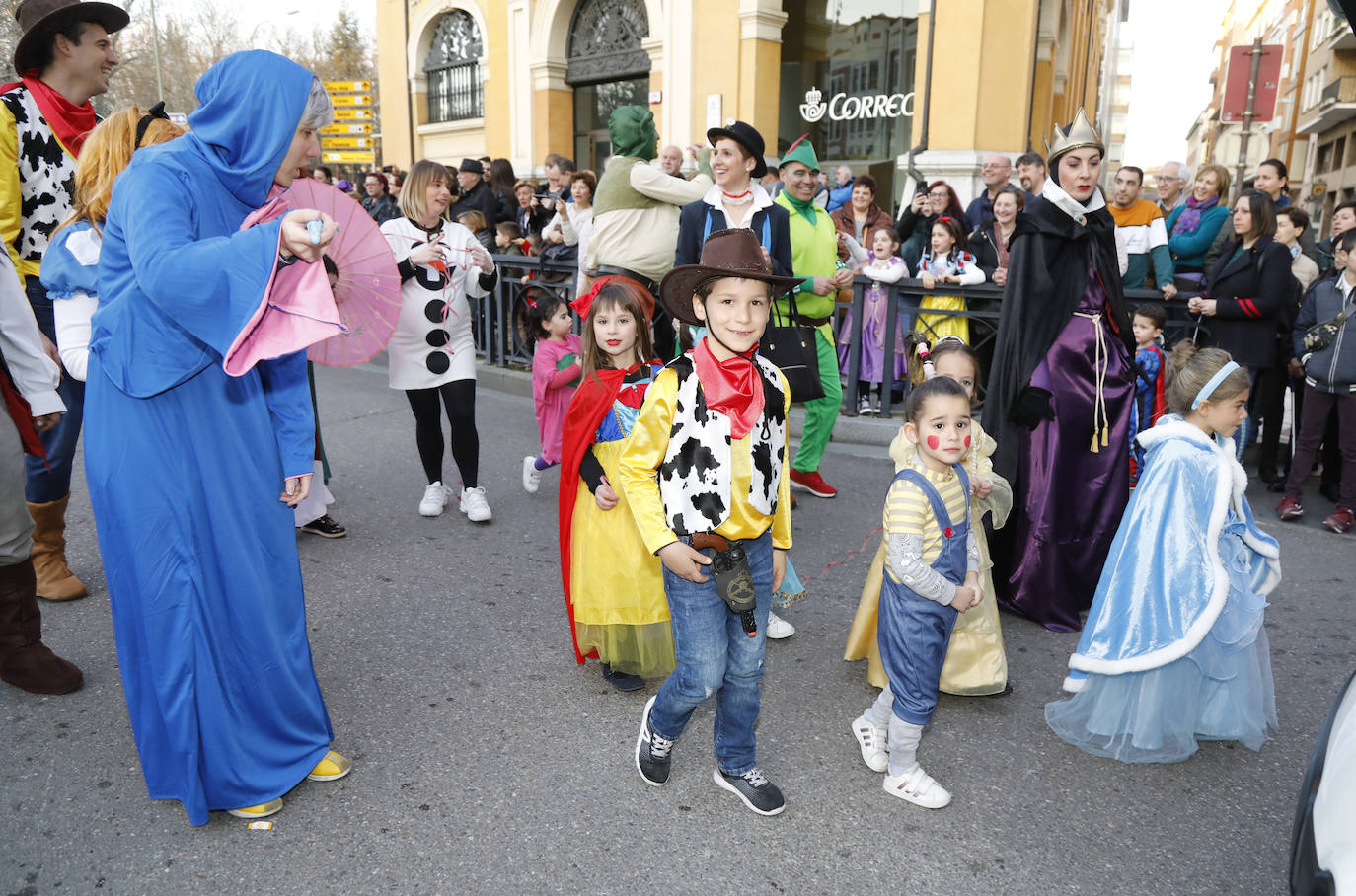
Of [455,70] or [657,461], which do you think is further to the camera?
[455,70]

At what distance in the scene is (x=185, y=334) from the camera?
2465mm

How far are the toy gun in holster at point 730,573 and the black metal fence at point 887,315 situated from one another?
3780 mm

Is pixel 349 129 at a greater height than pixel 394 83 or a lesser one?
lesser

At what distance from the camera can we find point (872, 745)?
3113mm

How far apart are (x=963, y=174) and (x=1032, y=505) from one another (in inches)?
422

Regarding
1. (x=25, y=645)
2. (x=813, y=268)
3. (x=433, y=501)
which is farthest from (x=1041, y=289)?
(x=25, y=645)

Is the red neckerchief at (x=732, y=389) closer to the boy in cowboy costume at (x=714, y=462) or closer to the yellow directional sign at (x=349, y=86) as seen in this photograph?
the boy in cowboy costume at (x=714, y=462)

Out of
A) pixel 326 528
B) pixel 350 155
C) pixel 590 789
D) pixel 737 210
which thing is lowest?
pixel 590 789

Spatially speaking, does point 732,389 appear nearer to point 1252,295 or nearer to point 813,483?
point 813,483

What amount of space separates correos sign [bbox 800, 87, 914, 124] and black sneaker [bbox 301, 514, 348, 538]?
12.4 meters

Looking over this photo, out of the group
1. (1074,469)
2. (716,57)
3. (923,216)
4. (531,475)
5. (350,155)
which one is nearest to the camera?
(1074,469)

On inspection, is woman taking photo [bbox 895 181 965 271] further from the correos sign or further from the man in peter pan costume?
the correos sign

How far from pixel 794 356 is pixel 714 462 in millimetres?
2464

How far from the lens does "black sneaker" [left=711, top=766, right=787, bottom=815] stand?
9.29 feet
